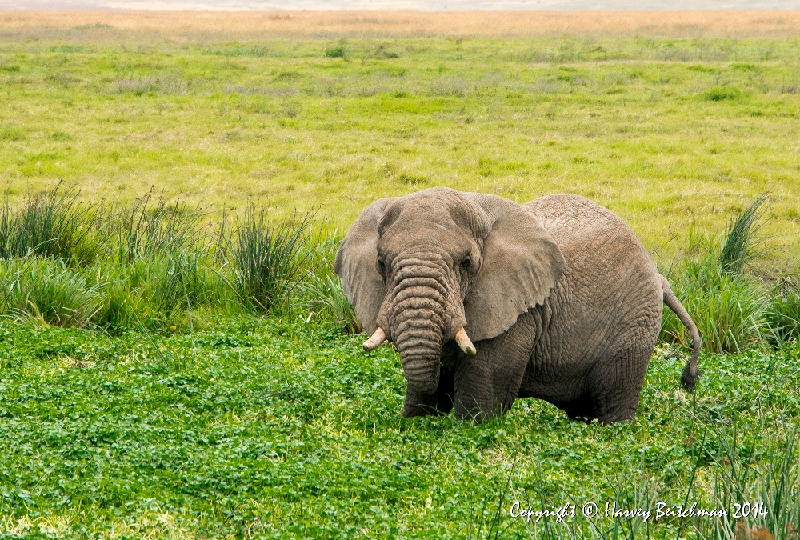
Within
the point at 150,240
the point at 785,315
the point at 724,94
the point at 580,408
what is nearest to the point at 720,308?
the point at 785,315

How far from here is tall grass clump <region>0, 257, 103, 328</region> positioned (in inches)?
403

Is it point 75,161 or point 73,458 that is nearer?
point 73,458

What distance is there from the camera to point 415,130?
24266 millimetres

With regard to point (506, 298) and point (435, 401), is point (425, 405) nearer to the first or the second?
point (435, 401)

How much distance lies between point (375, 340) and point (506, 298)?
114 cm

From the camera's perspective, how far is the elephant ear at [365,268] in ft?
23.0

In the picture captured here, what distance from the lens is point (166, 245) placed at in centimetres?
1178

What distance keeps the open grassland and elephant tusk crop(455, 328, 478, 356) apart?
8461mm

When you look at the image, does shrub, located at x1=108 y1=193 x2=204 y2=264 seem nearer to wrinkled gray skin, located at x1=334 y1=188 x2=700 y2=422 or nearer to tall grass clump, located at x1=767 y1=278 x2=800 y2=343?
wrinkled gray skin, located at x1=334 y1=188 x2=700 y2=422

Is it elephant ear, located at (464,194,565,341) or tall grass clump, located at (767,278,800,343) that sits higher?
elephant ear, located at (464,194,565,341)

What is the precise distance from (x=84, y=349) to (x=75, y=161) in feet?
40.2

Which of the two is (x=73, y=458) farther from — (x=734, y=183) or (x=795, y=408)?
(x=734, y=183)

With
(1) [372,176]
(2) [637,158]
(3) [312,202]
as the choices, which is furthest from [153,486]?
(2) [637,158]

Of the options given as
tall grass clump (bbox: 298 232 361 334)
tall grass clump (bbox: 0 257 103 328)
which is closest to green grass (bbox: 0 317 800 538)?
tall grass clump (bbox: 0 257 103 328)
